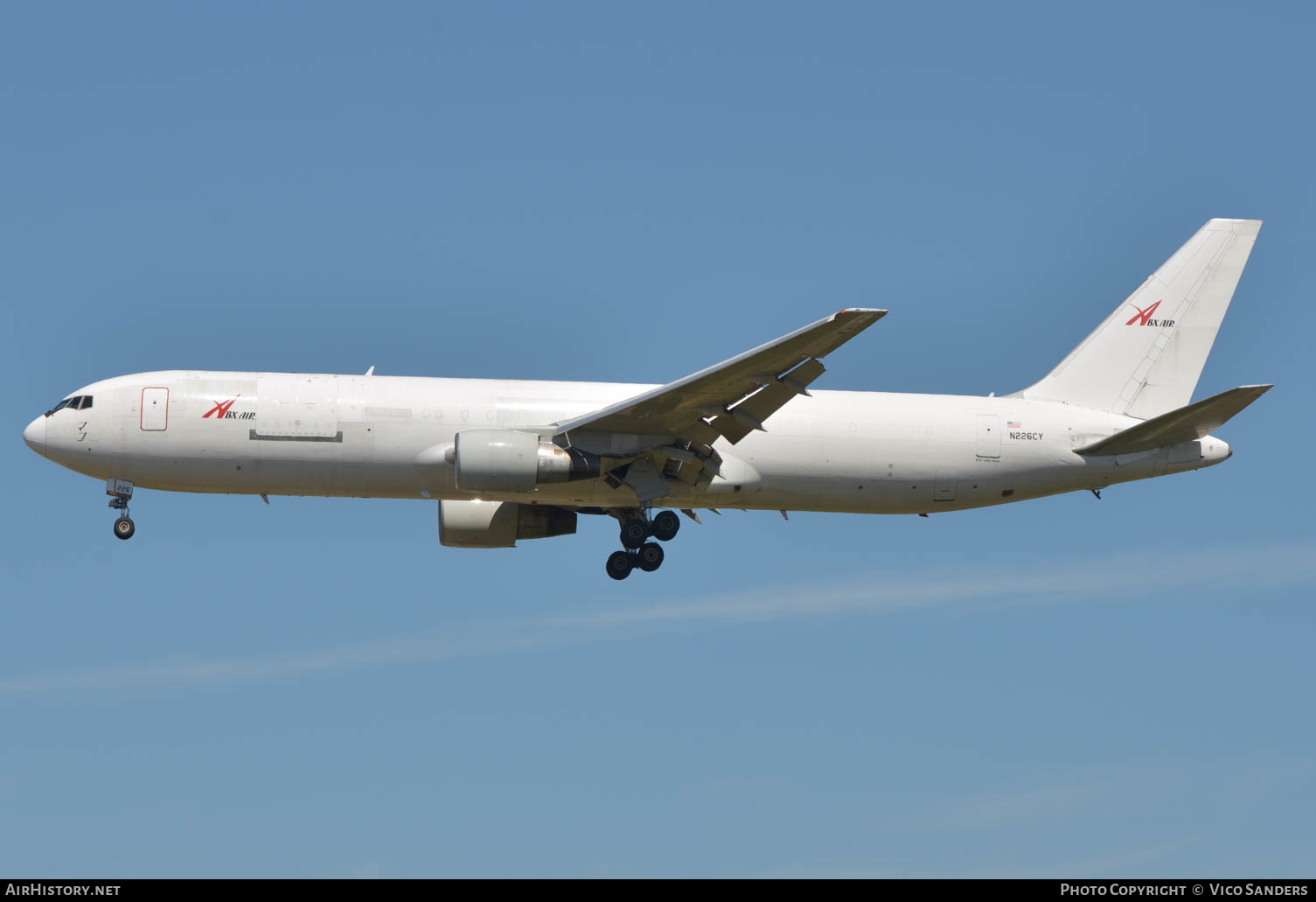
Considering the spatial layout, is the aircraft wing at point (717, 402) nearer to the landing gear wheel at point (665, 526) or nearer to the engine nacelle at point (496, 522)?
the landing gear wheel at point (665, 526)

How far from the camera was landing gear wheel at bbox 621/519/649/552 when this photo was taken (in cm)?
3738

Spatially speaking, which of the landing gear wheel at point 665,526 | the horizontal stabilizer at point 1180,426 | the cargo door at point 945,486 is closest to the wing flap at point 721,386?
the landing gear wheel at point 665,526

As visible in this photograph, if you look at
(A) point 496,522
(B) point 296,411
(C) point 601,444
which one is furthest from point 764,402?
(B) point 296,411

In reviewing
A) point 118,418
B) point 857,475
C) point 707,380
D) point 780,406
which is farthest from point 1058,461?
point 118,418

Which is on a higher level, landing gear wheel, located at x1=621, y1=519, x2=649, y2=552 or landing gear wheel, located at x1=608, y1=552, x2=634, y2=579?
landing gear wheel, located at x1=621, y1=519, x2=649, y2=552

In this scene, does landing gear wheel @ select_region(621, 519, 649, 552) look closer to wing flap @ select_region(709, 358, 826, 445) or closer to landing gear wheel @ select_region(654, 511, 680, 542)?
landing gear wheel @ select_region(654, 511, 680, 542)

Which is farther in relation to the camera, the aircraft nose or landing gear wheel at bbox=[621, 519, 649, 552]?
landing gear wheel at bbox=[621, 519, 649, 552]

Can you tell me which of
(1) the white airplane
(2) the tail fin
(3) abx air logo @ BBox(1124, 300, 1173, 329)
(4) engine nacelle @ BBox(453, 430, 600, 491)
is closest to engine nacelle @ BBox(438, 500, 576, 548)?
(1) the white airplane

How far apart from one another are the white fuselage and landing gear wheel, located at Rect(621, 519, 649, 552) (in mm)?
749

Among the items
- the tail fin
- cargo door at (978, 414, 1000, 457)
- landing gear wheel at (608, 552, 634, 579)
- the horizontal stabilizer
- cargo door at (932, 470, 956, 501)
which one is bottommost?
landing gear wheel at (608, 552, 634, 579)

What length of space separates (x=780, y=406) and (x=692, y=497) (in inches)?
132

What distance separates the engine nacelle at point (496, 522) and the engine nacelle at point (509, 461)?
11.7 feet

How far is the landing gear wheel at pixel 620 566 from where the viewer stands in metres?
37.4

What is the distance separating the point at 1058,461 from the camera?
124ft
